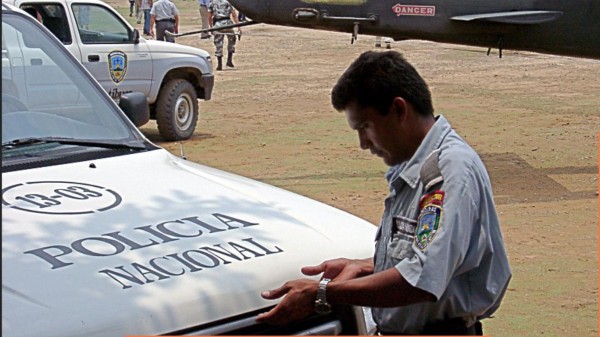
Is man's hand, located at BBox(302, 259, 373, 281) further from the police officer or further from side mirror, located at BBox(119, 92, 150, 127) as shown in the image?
side mirror, located at BBox(119, 92, 150, 127)

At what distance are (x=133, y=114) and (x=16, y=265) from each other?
2.05 meters

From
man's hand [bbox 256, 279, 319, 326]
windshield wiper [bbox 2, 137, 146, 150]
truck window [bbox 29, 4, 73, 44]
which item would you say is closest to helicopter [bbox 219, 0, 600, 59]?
truck window [bbox 29, 4, 73, 44]

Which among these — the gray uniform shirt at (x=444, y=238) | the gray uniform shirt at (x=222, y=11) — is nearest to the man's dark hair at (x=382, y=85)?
the gray uniform shirt at (x=444, y=238)

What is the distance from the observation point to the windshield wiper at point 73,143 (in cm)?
438

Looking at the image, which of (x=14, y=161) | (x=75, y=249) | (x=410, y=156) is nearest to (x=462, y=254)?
(x=410, y=156)

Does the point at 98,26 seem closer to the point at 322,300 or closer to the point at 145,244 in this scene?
the point at 145,244

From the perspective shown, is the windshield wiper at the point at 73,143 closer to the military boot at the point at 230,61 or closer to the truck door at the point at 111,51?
the truck door at the point at 111,51

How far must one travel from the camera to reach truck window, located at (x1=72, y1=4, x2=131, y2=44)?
14.0 metres

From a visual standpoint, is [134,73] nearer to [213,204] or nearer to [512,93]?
[512,93]

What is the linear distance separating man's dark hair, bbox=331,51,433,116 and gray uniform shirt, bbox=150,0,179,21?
78.9ft

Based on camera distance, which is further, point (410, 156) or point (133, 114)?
point (133, 114)

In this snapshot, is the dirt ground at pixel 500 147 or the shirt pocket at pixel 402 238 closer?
the shirt pocket at pixel 402 238

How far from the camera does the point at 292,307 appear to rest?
3312mm

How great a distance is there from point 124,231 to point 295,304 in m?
0.67
